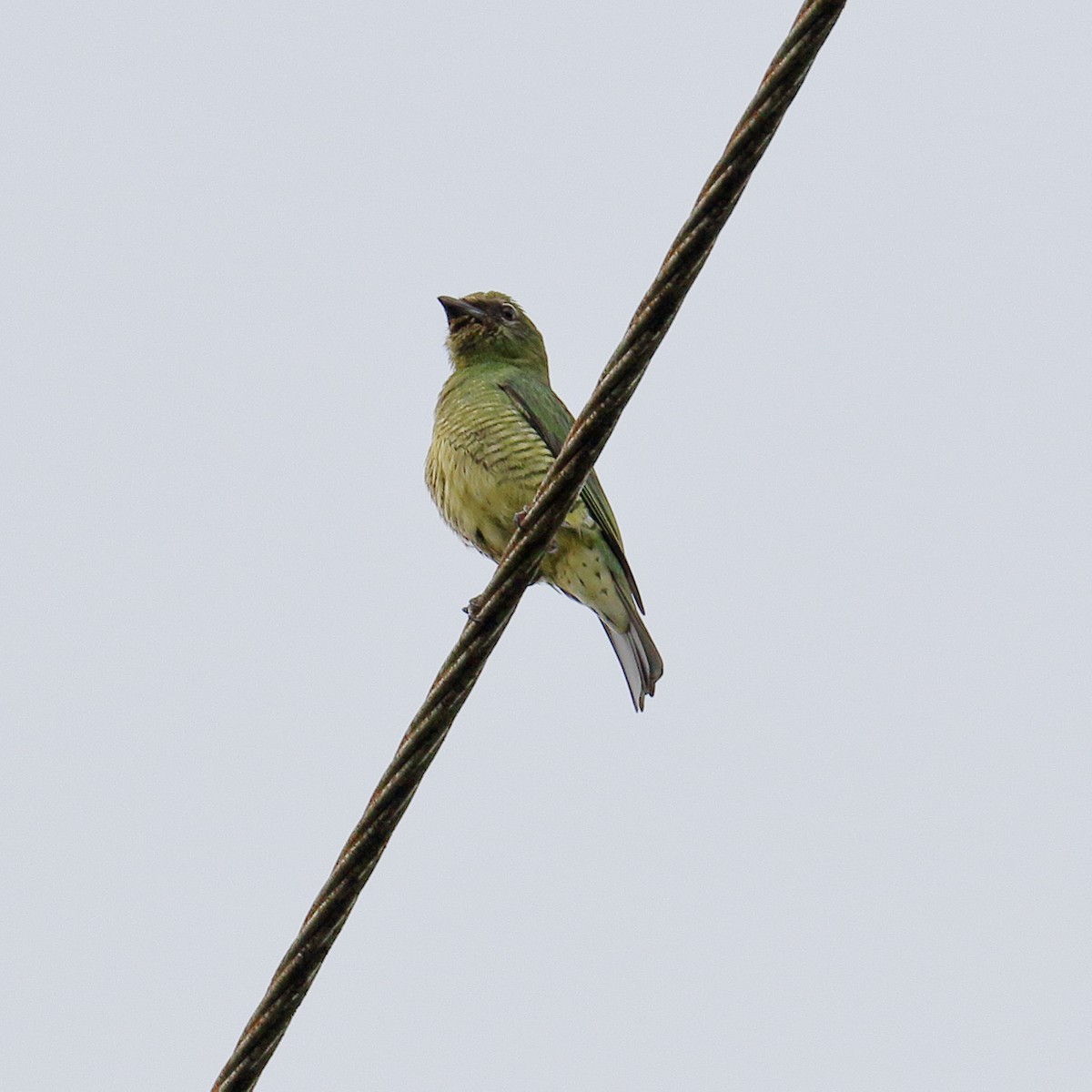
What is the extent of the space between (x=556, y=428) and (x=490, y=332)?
2.97 ft

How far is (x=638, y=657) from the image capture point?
6.50 metres

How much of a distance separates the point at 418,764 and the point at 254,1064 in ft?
2.02

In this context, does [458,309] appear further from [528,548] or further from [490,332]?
[528,548]

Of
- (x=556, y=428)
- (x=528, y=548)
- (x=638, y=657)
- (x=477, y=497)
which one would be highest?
(x=556, y=428)

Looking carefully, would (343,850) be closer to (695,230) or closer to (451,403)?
(695,230)

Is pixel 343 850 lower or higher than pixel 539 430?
lower

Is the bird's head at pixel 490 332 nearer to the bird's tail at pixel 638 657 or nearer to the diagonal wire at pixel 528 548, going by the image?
the bird's tail at pixel 638 657

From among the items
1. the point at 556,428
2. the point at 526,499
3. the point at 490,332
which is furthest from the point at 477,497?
the point at 490,332

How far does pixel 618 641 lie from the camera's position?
650cm

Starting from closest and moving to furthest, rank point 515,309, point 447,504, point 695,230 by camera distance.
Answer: point 695,230 → point 447,504 → point 515,309

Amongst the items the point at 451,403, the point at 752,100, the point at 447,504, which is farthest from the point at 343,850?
the point at 451,403

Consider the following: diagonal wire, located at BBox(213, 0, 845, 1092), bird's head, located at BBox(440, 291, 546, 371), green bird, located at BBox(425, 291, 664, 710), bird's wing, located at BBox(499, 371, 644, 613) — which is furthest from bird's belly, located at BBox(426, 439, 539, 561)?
diagonal wire, located at BBox(213, 0, 845, 1092)

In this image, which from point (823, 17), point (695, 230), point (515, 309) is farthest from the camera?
point (515, 309)

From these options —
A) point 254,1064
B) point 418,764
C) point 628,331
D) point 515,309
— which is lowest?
point 254,1064
